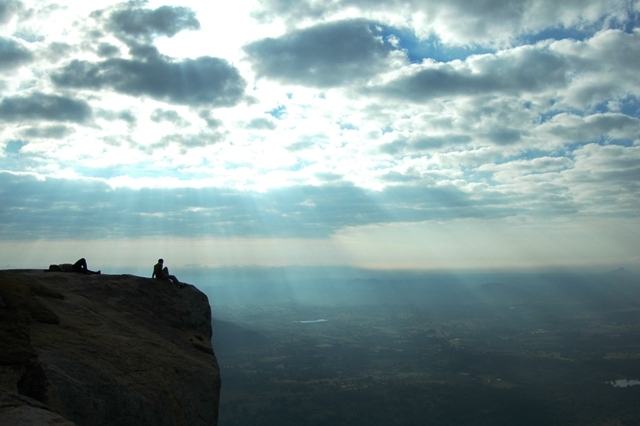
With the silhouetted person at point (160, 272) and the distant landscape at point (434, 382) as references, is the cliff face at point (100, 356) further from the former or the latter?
the distant landscape at point (434, 382)

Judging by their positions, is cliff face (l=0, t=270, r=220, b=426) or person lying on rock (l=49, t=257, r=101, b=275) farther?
person lying on rock (l=49, t=257, r=101, b=275)

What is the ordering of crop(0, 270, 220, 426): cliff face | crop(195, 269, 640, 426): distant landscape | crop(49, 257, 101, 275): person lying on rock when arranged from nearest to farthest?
crop(0, 270, 220, 426): cliff face
crop(49, 257, 101, 275): person lying on rock
crop(195, 269, 640, 426): distant landscape

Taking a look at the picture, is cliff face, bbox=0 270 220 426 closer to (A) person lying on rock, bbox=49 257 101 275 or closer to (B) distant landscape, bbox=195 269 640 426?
(A) person lying on rock, bbox=49 257 101 275

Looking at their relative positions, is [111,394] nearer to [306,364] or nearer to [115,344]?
[115,344]

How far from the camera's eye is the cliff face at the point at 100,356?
1023 centimetres

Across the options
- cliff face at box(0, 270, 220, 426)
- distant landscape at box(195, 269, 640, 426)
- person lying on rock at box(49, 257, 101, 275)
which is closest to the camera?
cliff face at box(0, 270, 220, 426)

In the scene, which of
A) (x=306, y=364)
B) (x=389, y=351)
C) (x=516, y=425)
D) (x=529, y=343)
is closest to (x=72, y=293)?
(x=516, y=425)

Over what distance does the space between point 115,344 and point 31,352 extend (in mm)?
3643

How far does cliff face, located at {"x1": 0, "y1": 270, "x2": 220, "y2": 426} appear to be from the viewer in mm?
10227

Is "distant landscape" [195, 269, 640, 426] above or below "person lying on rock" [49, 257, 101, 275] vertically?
below

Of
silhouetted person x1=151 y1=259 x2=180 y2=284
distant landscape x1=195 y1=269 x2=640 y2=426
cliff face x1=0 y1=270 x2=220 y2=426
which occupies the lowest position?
distant landscape x1=195 y1=269 x2=640 y2=426

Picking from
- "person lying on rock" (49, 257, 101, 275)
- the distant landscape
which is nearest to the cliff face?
"person lying on rock" (49, 257, 101, 275)

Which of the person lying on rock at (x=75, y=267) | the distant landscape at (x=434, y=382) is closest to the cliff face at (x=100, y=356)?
the person lying on rock at (x=75, y=267)

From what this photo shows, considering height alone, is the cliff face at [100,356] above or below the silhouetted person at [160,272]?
below
